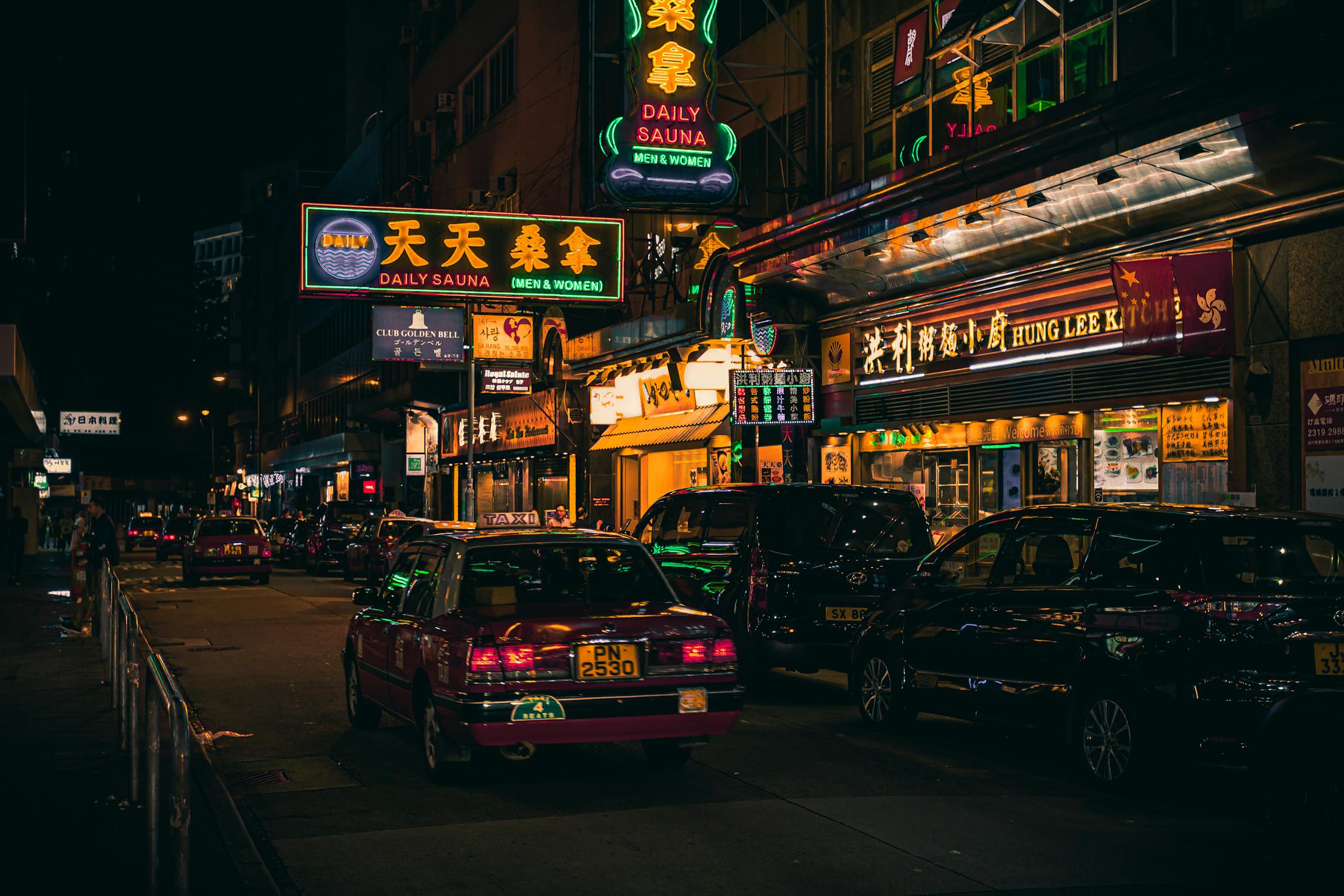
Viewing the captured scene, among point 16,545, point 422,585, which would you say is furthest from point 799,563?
point 16,545

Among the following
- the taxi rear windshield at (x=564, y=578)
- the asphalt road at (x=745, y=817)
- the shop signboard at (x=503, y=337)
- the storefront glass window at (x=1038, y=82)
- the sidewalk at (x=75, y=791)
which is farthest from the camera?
the shop signboard at (x=503, y=337)

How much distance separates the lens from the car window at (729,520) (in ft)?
→ 41.4

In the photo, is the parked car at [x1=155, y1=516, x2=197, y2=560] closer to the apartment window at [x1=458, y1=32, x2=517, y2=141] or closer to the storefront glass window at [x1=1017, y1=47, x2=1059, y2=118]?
the apartment window at [x1=458, y1=32, x2=517, y2=141]

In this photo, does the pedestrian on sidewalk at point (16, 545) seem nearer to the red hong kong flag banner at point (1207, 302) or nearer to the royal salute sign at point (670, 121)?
the royal salute sign at point (670, 121)

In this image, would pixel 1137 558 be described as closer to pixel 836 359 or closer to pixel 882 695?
pixel 882 695

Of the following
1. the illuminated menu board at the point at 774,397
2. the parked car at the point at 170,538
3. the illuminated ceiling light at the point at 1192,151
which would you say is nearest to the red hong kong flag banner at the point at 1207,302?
the illuminated ceiling light at the point at 1192,151

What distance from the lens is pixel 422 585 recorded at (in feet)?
30.9

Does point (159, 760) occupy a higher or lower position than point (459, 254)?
lower

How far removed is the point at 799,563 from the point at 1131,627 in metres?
4.29

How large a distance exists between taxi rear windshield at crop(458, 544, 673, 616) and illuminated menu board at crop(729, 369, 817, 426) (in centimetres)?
1234

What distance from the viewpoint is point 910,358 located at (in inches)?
810

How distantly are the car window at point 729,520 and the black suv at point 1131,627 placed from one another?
2.64 m

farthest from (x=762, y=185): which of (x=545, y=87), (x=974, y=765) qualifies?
(x=974, y=765)

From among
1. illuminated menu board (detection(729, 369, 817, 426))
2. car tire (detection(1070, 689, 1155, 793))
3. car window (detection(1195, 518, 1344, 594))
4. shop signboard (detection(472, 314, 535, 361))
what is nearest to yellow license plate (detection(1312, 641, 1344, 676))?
car window (detection(1195, 518, 1344, 594))
